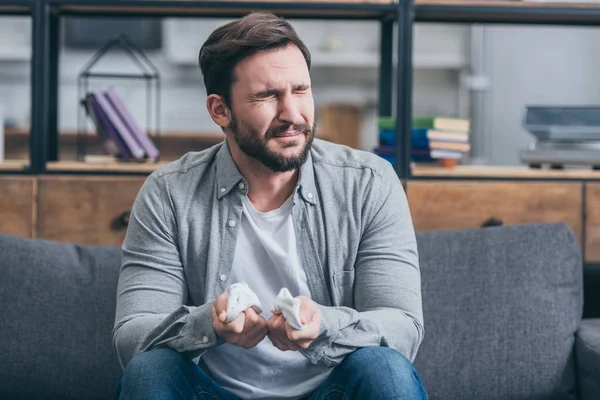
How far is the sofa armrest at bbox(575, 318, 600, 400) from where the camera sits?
178 cm

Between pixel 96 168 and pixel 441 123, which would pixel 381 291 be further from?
pixel 96 168

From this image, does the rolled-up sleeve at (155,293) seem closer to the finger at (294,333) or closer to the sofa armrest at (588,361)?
the finger at (294,333)

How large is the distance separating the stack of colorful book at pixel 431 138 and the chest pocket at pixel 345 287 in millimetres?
609

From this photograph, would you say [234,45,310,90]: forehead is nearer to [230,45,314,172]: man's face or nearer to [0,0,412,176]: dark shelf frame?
[230,45,314,172]: man's face

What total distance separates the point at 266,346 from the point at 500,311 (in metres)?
0.55

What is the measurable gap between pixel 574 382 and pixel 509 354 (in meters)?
0.16

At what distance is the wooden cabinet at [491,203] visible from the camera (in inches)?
83.6

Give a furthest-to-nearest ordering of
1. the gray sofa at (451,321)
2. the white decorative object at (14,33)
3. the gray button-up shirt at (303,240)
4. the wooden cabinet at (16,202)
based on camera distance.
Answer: the white decorative object at (14,33)
the wooden cabinet at (16,202)
the gray sofa at (451,321)
the gray button-up shirt at (303,240)

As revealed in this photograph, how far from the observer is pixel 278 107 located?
1598 millimetres

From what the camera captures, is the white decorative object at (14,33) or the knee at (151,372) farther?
the white decorative object at (14,33)

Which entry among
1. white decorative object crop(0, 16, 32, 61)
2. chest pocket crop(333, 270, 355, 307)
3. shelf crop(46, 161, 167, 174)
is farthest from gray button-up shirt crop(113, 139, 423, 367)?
white decorative object crop(0, 16, 32, 61)

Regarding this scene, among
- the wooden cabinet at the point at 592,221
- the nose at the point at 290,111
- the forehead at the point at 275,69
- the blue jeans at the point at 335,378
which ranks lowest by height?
the blue jeans at the point at 335,378

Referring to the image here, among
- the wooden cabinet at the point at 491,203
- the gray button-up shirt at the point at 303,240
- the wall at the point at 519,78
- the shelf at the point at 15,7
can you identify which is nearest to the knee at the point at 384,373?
the gray button-up shirt at the point at 303,240

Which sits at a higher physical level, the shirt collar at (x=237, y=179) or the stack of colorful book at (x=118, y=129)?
the stack of colorful book at (x=118, y=129)
